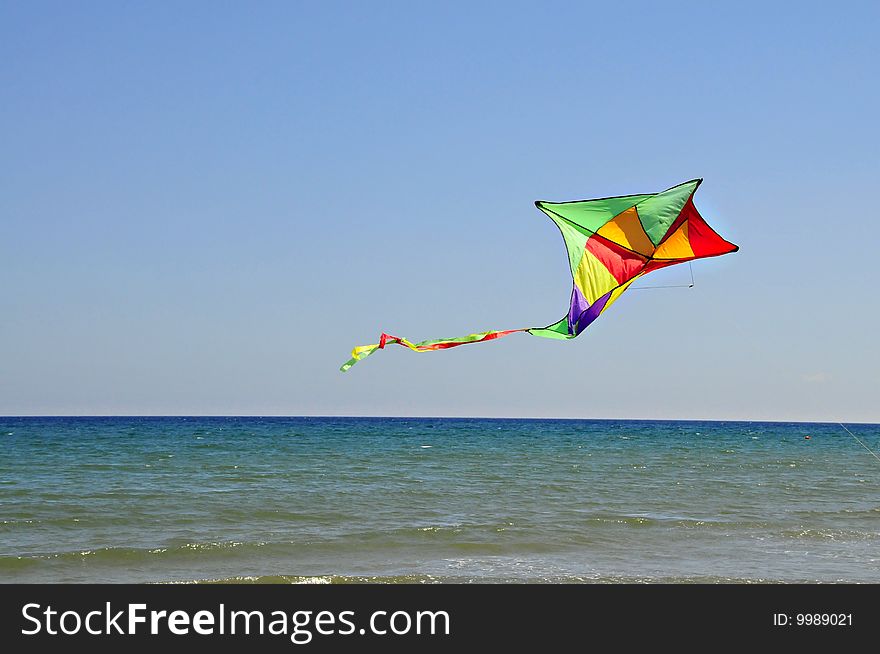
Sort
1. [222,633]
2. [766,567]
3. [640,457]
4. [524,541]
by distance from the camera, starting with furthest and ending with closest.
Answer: [640,457] < [524,541] < [766,567] < [222,633]

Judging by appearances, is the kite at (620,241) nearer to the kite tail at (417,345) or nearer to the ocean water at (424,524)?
the kite tail at (417,345)

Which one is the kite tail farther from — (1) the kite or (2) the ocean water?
(2) the ocean water

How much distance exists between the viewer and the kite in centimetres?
841

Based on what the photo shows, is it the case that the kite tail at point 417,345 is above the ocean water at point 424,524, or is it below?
above

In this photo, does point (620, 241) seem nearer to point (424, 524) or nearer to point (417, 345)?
point (417, 345)

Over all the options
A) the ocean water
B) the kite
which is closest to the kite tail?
the kite

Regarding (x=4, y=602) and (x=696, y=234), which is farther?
(x=4, y=602)

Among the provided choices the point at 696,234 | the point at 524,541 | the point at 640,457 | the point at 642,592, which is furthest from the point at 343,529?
the point at 640,457

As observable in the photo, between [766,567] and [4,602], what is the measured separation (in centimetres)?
930

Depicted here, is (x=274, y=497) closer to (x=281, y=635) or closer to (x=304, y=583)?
(x=304, y=583)

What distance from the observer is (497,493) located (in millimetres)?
20125

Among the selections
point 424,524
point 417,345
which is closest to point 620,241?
point 417,345

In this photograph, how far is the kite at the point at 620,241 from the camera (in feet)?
27.6

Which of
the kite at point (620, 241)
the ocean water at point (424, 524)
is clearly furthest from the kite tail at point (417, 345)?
the ocean water at point (424, 524)
